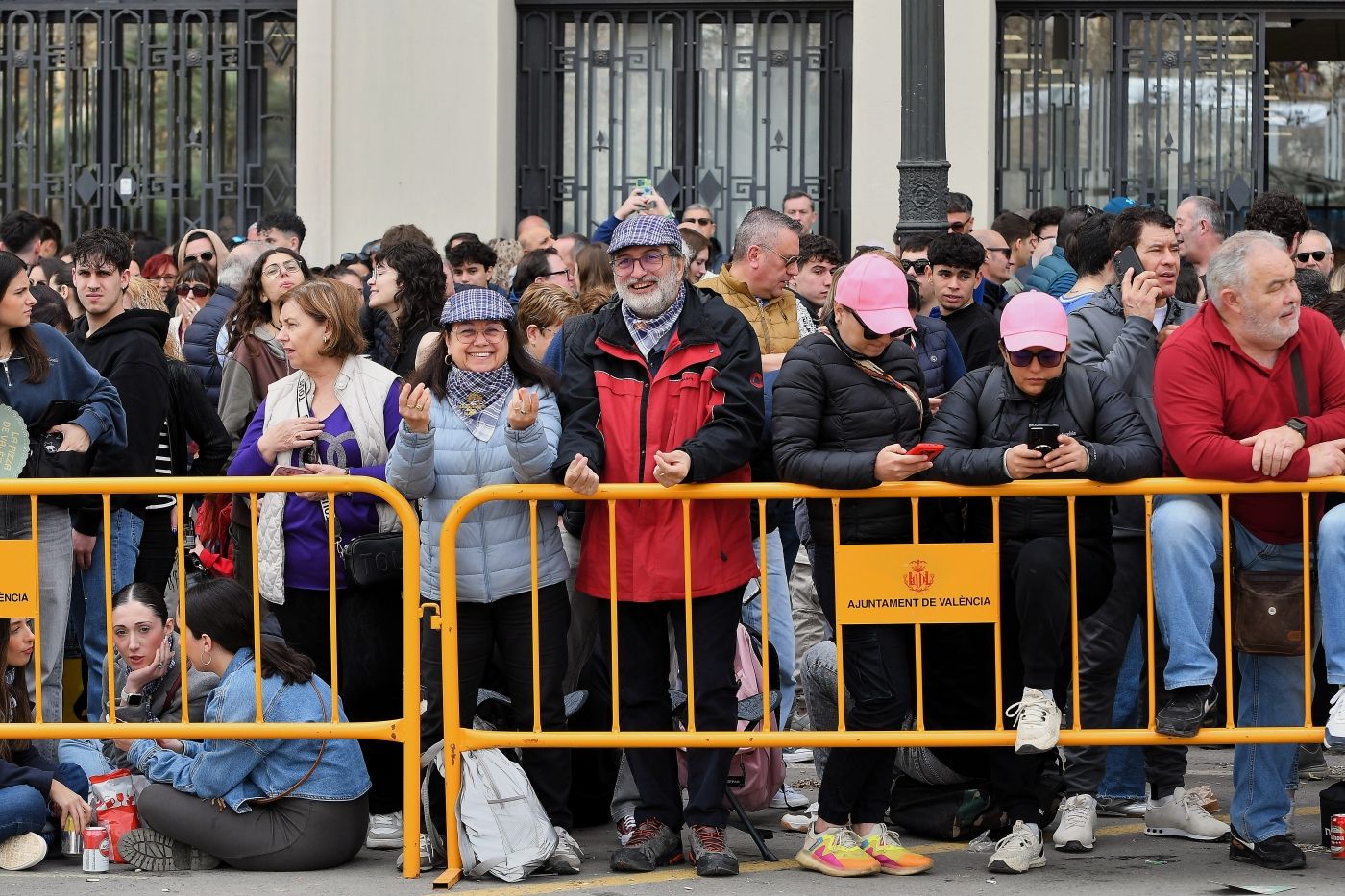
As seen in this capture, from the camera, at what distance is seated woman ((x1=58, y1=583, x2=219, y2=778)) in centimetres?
671

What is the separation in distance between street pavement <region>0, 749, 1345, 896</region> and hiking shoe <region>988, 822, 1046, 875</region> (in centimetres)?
3

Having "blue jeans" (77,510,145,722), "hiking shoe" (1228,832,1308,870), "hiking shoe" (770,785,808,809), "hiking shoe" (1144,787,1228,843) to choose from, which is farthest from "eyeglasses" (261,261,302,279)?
"hiking shoe" (1228,832,1308,870)

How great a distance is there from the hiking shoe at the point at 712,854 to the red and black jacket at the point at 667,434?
0.83 m

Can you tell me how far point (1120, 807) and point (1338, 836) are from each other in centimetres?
102

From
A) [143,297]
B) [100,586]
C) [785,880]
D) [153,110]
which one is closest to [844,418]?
[785,880]

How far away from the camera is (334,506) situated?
264 inches

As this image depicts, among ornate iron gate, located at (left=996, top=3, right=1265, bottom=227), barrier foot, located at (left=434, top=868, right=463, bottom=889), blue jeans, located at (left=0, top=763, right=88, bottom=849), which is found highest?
ornate iron gate, located at (left=996, top=3, right=1265, bottom=227)

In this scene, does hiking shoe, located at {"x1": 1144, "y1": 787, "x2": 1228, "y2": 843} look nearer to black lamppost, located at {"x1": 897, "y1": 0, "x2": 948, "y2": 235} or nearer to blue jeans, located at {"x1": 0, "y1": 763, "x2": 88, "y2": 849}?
black lamppost, located at {"x1": 897, "y1": 0, "x2": 948, "y2": 235}

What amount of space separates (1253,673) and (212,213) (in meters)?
9.93

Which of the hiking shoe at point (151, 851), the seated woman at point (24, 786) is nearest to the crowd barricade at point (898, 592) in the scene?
the hiking shoe at point (151, 851)

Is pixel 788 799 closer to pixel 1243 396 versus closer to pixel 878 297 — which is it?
pixel 878 297

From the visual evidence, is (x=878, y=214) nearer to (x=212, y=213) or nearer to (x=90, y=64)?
(x=212, y=213)

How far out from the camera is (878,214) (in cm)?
1339

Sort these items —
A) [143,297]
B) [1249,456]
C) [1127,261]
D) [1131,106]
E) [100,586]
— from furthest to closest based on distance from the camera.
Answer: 1. [1131,106]
2. [143,297]
3. [100,586]
4. [1127,261]
5. [1249,456]
